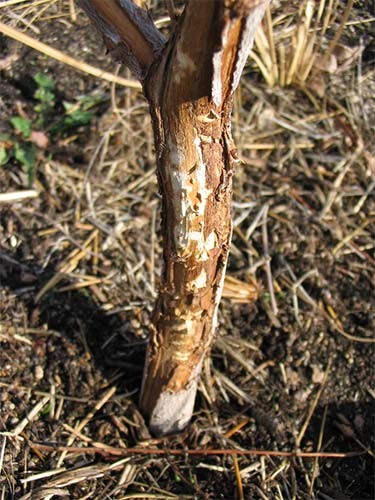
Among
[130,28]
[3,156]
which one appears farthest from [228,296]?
[130,28]

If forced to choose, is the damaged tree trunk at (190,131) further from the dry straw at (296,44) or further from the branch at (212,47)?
the dry straw at (296,44)

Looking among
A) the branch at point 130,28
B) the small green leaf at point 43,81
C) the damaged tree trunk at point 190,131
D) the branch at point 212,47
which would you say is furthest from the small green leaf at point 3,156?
the branch at point 212,47

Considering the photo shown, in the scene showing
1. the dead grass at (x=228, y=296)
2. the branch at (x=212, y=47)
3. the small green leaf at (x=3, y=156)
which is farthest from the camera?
the small green leaf at (x=3, y=156)

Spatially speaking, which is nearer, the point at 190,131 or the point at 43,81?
the point at 190,131

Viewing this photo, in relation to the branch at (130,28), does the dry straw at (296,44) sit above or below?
below

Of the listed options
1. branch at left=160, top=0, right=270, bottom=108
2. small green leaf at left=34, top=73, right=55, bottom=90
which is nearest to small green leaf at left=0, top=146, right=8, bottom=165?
small green leaf at left=34, top=73, right=55, bottom=90

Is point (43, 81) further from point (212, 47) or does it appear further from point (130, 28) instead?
point (212, 47)

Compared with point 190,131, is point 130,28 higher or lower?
higher
